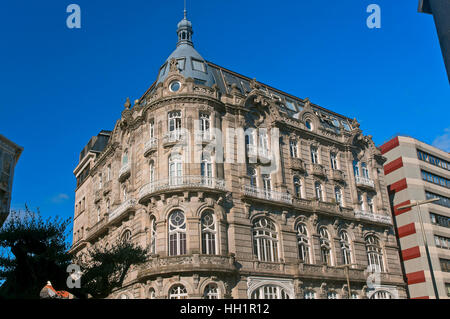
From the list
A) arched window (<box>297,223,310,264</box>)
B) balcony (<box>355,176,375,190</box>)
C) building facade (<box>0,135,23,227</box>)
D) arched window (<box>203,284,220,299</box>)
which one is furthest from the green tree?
balcony (<box>355,176,375,190</box>)

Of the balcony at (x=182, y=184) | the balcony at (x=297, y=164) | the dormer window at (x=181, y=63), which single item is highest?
the dormer window at (x=181, y=63)

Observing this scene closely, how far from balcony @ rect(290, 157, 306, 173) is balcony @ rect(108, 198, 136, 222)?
1387cm

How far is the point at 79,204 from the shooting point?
2103 inches

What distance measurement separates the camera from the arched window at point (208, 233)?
31922 mm

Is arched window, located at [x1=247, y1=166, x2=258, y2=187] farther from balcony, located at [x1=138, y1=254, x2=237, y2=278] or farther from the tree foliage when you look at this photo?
the tree foliage

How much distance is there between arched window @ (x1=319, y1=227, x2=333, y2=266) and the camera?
Result: 3844 centimetres

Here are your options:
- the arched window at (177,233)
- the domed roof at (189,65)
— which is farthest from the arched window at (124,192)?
the domed roof at (189,65)

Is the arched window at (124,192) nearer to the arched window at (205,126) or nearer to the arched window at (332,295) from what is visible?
the arched window at (205,126)

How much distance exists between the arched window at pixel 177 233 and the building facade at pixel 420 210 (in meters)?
28.4

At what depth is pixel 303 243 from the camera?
123ft

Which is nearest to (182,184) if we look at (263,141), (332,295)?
(263,141)

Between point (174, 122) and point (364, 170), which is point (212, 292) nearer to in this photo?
point (174, 122)

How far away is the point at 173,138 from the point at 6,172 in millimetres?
13297
